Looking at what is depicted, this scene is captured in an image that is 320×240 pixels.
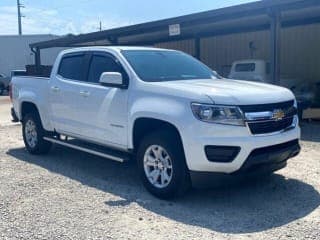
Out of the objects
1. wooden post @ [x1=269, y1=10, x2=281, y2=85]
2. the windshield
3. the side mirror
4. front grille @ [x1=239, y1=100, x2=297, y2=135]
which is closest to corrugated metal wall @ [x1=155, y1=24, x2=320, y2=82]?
wooden post @ [x1=269, y1=10, x2=281, y2=85]

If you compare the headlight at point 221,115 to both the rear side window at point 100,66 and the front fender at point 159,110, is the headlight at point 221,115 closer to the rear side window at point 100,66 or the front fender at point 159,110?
the front fender at point 159,110

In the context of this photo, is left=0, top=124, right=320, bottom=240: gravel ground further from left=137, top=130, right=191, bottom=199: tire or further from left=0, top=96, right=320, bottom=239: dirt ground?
left=137, top=130, right=191, bottom=199: tire

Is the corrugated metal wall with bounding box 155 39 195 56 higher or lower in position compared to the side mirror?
higher

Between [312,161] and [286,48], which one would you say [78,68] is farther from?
[286,48]

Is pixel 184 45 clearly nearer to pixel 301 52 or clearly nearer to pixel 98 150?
pixel 301 52

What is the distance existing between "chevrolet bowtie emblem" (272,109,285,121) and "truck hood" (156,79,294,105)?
0.13 meters

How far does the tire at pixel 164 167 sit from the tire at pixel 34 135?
305 cm

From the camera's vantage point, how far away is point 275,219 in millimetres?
4684

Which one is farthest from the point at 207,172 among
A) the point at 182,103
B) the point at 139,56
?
the point at 139,56

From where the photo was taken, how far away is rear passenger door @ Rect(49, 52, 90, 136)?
6819 millimetres

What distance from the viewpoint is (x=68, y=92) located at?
6.92 m

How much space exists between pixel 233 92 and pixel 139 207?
1.74m

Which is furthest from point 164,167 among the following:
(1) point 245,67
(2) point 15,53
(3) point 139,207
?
(2) point 15,53

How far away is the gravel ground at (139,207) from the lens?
4406 millimetres
